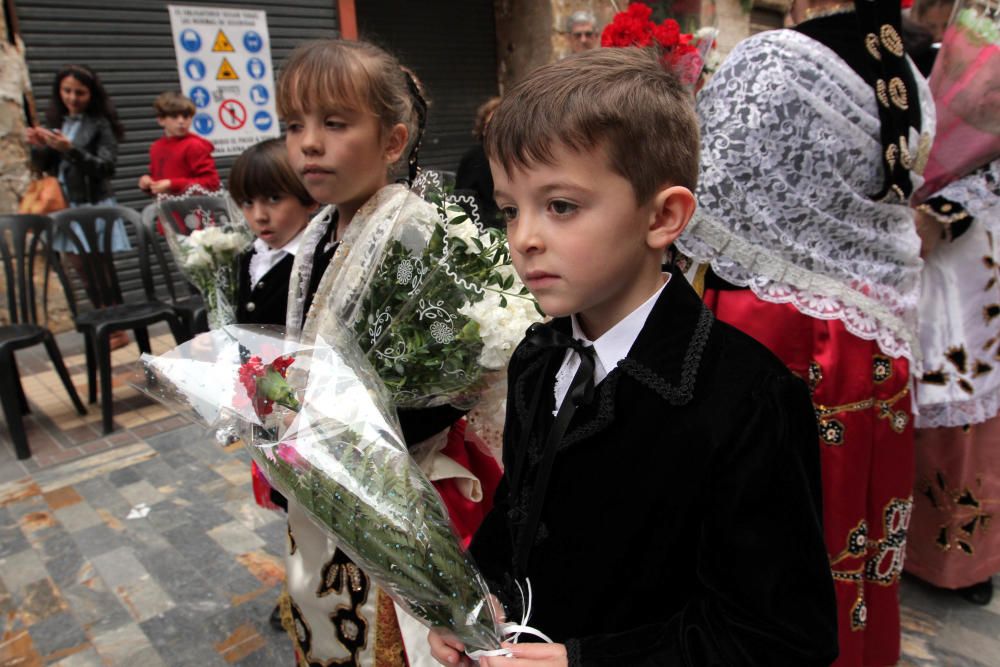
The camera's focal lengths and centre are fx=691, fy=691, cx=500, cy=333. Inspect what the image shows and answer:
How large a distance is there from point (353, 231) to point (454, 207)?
11.8 inches

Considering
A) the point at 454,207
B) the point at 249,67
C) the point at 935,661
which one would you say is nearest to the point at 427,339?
the point at 454,207

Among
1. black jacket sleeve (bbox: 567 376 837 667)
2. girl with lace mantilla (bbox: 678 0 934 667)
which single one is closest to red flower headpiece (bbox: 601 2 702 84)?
girl with lace mantilla (bbox: 678 0 934 667)

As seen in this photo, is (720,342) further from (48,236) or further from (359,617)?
(48,236)

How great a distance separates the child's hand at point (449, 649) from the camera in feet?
3.52

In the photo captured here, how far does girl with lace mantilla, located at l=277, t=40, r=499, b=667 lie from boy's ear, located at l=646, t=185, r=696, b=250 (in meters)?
0.66

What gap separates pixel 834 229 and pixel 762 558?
1.19 metres

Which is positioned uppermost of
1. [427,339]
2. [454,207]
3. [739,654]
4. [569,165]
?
[569,165]

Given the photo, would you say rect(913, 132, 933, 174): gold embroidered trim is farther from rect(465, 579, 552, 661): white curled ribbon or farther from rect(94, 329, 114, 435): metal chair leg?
rect(94, 329, 114, 435): metal chair leg

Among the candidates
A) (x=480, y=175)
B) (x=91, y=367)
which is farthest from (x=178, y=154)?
(x=480, y=175)

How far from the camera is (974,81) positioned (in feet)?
6.46

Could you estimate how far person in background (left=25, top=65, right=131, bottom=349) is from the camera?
536 centimetres

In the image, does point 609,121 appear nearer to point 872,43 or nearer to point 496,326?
point 496,326

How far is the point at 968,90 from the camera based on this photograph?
1985 mm

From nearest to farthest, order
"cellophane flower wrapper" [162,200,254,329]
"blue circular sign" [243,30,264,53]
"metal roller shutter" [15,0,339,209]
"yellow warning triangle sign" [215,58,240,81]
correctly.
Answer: "cellophane flower wrapper" [162,200,254,329]
"metal roller shutter" [15,0,339,209]
"yellow warning triangle sign" [215,58,240,81]
"blue circular sign" [243,30,264,53]
